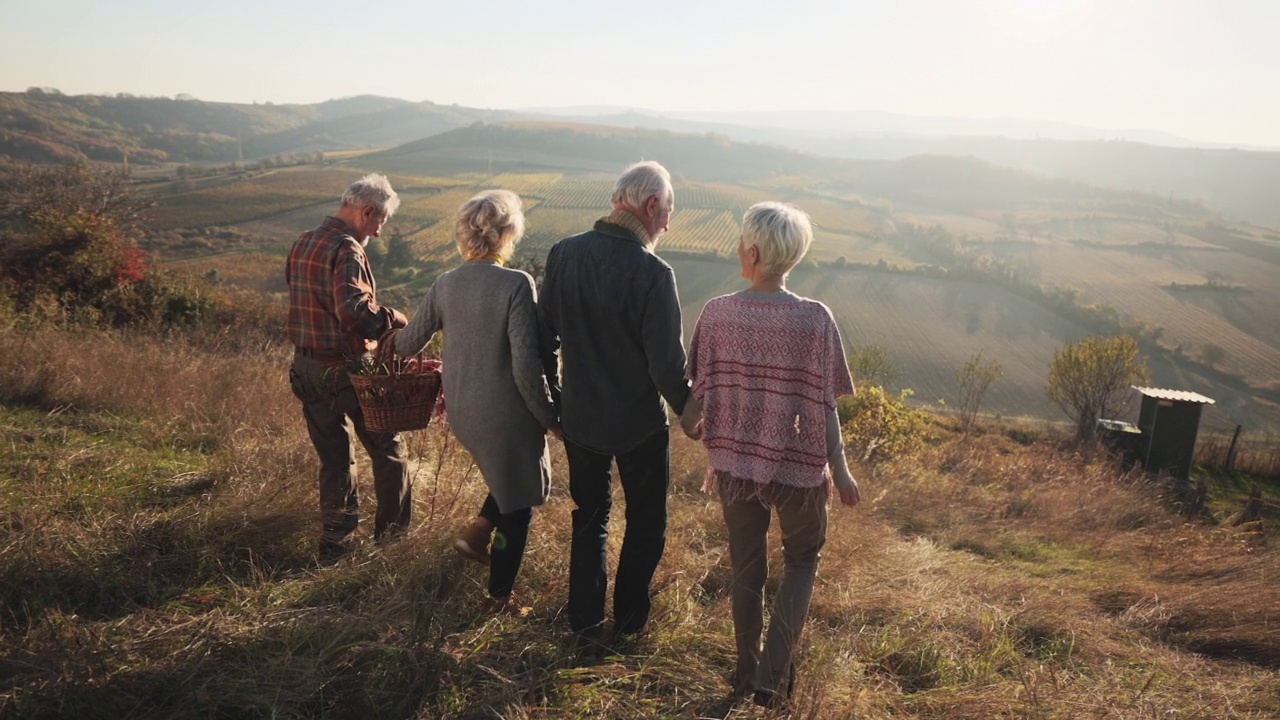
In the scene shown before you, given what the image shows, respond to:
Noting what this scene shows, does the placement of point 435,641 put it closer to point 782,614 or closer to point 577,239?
point 782,614

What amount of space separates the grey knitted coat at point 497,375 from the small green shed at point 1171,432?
14241 mm

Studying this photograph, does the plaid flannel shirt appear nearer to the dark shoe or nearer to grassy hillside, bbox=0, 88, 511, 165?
the dark shoe

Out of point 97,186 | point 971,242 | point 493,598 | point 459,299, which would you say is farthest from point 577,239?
point 971,242

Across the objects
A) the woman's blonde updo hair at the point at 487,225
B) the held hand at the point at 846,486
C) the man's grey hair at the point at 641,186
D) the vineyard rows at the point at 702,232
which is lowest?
the vineyard rows at the point at 702,232

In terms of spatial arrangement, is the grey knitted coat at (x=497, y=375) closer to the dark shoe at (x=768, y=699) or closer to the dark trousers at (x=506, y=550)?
the dark trousers at (x=506, y=550)

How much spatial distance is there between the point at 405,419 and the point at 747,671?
1611 mm

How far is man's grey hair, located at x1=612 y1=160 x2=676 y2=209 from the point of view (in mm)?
2617

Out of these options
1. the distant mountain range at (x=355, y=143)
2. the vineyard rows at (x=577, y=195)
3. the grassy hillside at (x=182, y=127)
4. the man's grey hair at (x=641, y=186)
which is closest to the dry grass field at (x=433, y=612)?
the man's grey hair at (x=641, y=186)

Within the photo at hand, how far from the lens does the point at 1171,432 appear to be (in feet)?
44.6

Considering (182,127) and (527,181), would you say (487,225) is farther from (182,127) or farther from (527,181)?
(182,127)

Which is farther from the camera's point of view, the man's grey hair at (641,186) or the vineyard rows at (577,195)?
the vineyard rows at (577,195)

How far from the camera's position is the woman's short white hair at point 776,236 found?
7.81 ft

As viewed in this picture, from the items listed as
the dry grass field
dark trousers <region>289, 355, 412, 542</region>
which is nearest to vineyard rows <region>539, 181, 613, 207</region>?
the dry grass field

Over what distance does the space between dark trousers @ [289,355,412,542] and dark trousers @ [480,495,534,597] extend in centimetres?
67
